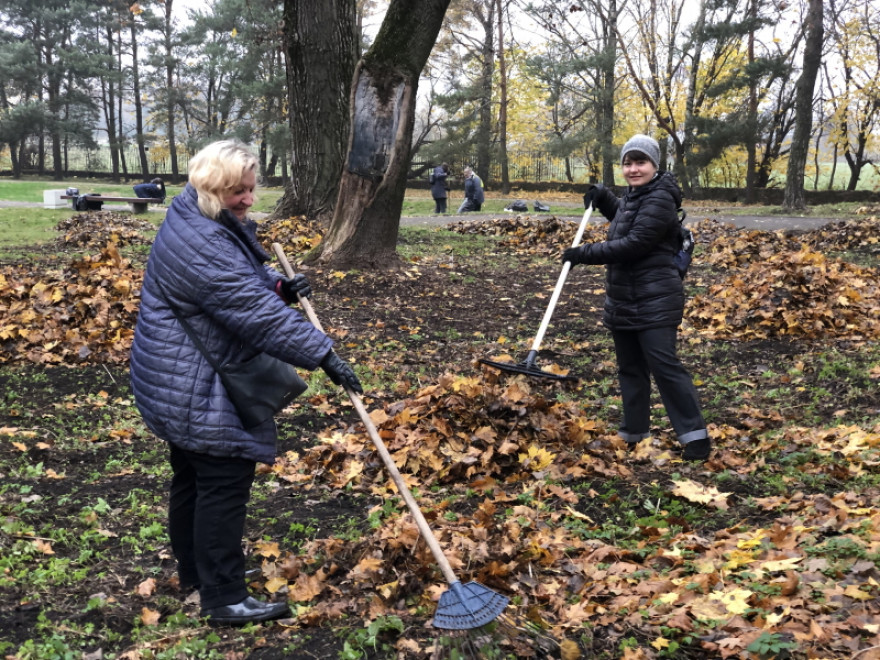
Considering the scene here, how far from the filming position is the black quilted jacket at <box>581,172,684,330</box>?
16.0ft

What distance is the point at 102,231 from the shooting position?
14055mm

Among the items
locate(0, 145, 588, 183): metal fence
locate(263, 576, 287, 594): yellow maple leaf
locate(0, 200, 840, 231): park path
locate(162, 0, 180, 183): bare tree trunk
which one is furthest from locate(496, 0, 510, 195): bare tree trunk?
locate(263, 576, 287, 594): yellow maple leaf

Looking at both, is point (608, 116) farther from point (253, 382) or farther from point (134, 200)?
point (253, 382)

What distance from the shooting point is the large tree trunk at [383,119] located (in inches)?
395

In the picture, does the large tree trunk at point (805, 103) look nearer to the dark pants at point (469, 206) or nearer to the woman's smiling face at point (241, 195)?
the dark pants at point (469, 206)

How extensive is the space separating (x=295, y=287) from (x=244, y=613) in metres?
1.33

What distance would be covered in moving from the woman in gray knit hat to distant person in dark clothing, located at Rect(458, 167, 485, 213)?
18.8 m

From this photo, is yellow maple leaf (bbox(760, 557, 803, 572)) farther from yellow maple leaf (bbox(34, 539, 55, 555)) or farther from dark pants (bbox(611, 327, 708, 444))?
yellow maple leaf (bbox(34, 539, 55, 555))

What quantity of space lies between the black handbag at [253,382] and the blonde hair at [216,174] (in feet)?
0.51

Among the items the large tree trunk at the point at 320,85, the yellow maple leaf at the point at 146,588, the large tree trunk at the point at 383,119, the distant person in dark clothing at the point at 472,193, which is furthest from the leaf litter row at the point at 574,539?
the distant person in dark clothing at the point at 472,193

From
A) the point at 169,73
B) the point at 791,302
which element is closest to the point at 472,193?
the point at 791,302

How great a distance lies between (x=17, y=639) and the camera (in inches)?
124

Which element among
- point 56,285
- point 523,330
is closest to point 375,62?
point 523,330

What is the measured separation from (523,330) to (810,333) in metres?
2.80
